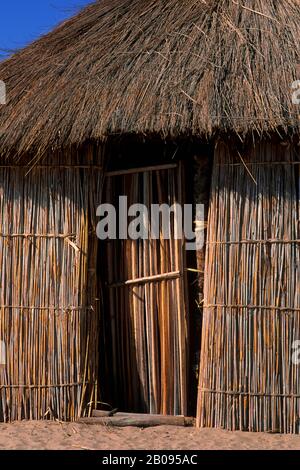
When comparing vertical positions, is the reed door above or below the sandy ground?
above

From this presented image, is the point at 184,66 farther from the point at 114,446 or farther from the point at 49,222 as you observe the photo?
the point at 114,446

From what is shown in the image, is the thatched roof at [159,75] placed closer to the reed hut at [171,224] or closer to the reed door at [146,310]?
the reed hut at [171,224]

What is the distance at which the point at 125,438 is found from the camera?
19.5ft

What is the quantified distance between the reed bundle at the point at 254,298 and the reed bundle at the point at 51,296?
107 cm

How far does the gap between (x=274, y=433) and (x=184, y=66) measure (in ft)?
10.3

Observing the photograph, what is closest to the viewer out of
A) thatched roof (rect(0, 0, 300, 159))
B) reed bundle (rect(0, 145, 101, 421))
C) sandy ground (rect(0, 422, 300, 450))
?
sandy ground (rect(0, 422, 300, 450))

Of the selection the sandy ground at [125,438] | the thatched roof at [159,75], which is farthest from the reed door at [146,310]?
the thatched roof at [159,75]

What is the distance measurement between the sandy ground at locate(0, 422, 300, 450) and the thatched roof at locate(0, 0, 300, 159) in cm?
232

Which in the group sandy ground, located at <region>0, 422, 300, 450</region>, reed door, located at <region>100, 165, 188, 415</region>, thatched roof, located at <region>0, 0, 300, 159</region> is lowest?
sandy ground, located at <region>0, 422, 300, 450</region>

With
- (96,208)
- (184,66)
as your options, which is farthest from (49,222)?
(184,66)

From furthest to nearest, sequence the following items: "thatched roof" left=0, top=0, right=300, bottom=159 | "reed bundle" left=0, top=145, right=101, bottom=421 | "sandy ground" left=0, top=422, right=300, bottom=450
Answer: "reed bundle" left=0, top=145, right=101, bottom=421
"thatched roof" left=0, top=0, right=300, bottom=159
"sandy ground" left=0, top=422, right=300, bottom=450

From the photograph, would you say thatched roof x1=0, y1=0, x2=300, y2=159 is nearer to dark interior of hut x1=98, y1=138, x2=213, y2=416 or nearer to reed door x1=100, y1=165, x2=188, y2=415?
dark interior of hut x1=98, y1=138, x2=213, y2=416

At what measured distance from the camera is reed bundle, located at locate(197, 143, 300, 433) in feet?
19.5

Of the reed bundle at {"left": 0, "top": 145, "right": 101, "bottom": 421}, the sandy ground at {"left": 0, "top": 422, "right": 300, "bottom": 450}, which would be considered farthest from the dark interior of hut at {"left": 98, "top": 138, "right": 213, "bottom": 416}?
the sandy ground at {"left": 0, "top": 422, "right": 300, "bottom": 450}
